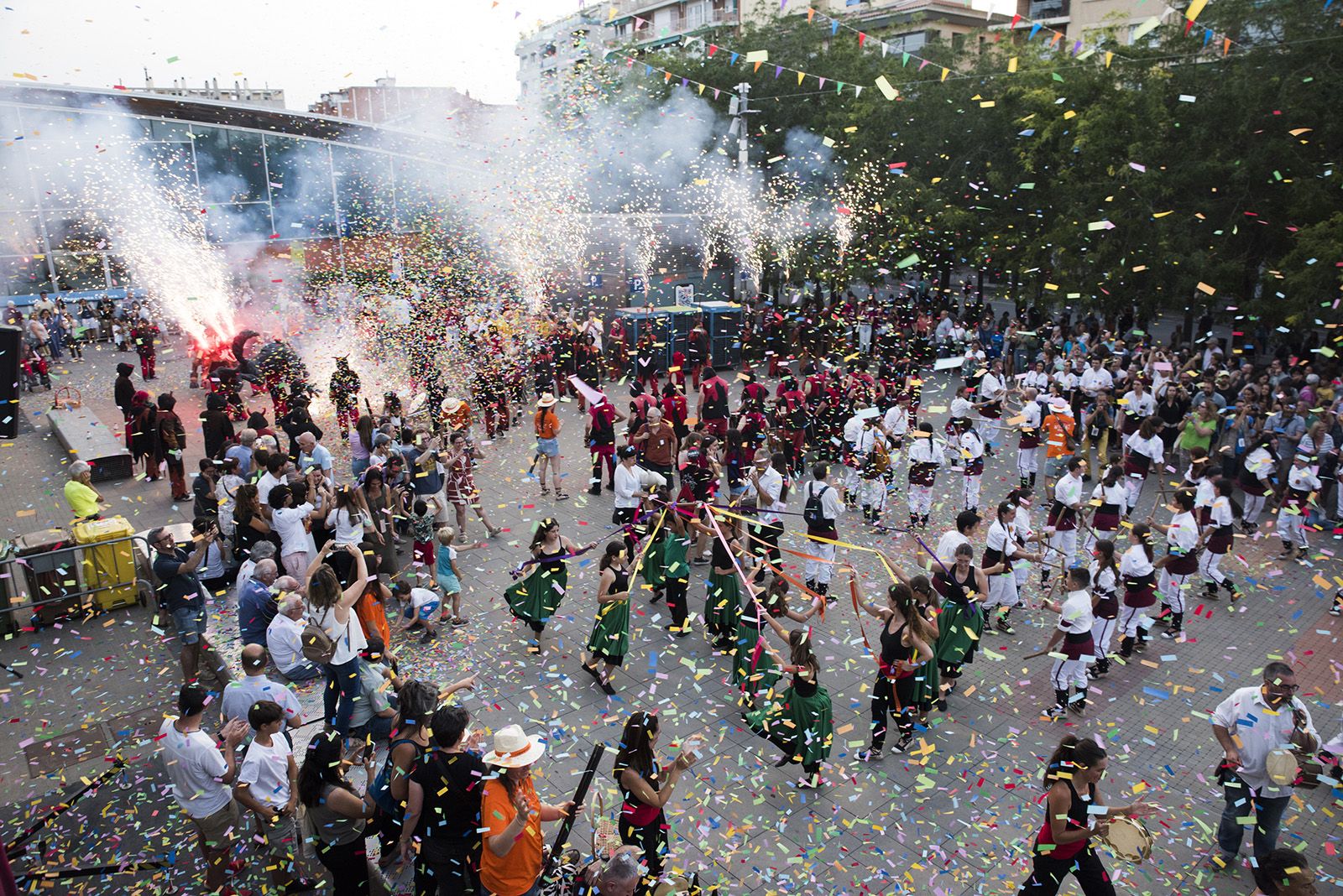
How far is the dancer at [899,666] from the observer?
6.99 metres

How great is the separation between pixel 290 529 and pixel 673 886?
5602 millimetres

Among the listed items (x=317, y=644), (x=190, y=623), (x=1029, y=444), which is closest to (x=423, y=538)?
(x=190, y=623)

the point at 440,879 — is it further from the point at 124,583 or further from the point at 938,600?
the point at 124,583

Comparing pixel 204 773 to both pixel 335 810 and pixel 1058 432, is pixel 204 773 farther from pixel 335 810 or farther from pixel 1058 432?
pixel 1058 432

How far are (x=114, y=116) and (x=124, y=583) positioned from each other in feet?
73.3

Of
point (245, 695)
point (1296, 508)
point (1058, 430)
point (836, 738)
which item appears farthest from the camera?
point (1058, 430)

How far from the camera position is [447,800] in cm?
487

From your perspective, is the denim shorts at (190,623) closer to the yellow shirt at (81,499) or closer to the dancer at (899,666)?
the yellow shirt at (81,499)

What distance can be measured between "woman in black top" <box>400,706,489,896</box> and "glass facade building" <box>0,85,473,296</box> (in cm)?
2744

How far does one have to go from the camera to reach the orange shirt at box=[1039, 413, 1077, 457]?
41.3 ft

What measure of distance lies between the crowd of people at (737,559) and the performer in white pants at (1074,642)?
29 mm

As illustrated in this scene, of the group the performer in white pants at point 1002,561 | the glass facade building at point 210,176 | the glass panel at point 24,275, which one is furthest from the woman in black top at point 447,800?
the glass panel at point 24,275

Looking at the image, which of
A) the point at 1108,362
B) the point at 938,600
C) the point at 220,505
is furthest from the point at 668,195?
the point at 938,600

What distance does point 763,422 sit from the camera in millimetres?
13352
